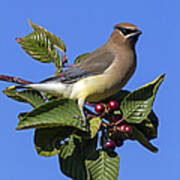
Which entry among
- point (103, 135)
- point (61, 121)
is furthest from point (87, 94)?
point (61, 121)

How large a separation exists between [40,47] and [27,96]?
0.82m

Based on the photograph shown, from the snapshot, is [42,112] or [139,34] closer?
[42,112]

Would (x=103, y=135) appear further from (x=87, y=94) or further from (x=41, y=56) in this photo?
(x=41, y=56)

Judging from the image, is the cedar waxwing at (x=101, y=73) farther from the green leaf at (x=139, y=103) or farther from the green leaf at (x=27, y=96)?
the green leaf at (x=139, y=103)

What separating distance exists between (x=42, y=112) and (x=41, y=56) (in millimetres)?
1215

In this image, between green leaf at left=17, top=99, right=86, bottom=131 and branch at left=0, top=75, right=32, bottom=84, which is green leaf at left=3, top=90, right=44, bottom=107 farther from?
green leaf at left=17, top=99, right=86, bottom=131

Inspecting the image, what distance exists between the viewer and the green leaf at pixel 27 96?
3.59 metres

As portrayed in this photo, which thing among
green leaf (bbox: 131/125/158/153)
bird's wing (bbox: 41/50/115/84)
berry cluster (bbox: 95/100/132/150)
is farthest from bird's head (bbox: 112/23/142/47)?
green leaf (bbox: 131/125/158/153)

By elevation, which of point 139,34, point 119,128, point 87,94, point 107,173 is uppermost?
point 139,34

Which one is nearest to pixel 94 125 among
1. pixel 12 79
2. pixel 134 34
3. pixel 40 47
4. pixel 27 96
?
pixel 27 96

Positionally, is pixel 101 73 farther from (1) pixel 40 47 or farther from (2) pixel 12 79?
(2) pixel 12 79

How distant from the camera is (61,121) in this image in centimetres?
321

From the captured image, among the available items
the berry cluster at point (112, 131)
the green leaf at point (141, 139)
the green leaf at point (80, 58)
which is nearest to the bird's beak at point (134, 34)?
the green leaf at point (80, 58)

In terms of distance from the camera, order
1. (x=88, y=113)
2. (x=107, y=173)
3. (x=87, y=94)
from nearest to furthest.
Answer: (x=107, y=173), (x=88, y=113), (x=87, y=94)
